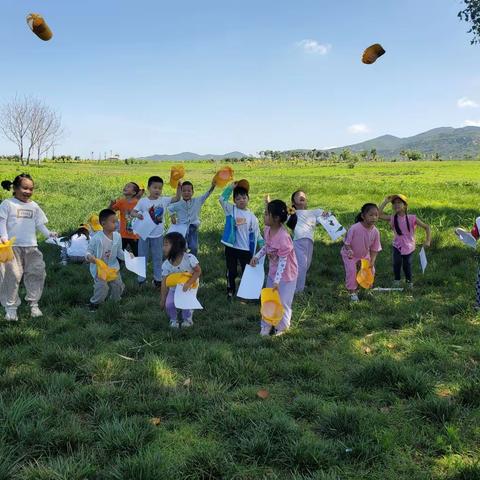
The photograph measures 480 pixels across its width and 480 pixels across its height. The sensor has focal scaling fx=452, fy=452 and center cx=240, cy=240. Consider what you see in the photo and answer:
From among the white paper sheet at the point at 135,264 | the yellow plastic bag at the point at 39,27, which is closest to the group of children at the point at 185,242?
the white paper sheet at the point at 135,264

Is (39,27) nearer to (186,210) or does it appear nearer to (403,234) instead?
(186,210)

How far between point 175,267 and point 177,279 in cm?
30

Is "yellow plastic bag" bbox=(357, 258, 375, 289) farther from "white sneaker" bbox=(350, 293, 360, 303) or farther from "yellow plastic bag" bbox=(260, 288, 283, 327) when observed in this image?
"yellow plastic bag" bbox=(260, 288, 283, 327)

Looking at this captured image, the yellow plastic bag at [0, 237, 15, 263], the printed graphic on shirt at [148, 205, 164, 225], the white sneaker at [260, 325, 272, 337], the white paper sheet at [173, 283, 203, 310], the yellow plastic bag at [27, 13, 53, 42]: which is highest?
the yellow plastic bag at [27, 13, 53, 42]

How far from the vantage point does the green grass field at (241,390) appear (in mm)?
3225

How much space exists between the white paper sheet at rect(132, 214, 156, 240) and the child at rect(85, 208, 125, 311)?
0.74 meters

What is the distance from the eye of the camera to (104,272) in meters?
6.43

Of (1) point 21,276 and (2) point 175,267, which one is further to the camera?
(1) point 21,276

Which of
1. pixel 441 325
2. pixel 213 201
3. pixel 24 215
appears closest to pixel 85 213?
pixel 213 201

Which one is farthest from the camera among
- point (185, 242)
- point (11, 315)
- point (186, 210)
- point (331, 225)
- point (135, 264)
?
point (331, 225)

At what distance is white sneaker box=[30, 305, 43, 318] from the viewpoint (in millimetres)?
6145

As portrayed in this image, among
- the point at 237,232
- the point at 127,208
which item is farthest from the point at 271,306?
the point at 127,208

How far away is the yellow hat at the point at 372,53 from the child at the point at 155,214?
3.60 m

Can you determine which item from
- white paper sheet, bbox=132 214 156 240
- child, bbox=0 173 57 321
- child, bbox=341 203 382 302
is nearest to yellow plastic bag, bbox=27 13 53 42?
child, bbox=0 173 57 321
